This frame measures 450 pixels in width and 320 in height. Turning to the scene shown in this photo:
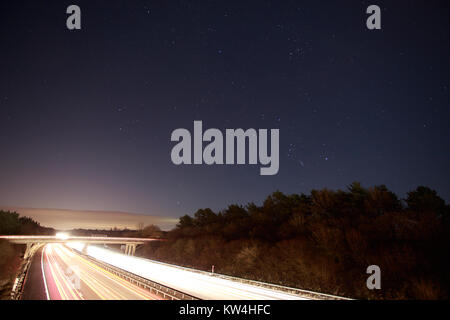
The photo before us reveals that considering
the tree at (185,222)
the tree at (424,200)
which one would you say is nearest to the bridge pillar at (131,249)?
the tree at (185,222)

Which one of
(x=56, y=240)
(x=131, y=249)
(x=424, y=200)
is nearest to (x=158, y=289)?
(x=424, y=200)

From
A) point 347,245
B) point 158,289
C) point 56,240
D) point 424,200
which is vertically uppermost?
point 424,200

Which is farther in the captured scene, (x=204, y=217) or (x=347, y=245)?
(x=204, y=217)

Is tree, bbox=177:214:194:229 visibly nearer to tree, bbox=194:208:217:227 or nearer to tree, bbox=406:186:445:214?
tree, bbox=194:208:217:227

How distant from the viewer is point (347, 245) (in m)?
32.1

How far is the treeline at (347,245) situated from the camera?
2270 cm

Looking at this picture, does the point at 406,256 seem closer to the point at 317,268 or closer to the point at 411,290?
the point at 411,290

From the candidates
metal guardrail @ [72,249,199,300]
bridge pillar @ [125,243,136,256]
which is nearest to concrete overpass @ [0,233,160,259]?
bridge pillar @ [125,243,136,256]

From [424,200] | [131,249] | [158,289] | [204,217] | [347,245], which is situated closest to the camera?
[158,289]

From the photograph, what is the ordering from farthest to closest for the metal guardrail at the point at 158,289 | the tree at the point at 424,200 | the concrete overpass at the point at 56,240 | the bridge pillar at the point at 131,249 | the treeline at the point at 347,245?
the bridge pillar at the point at 131,249, the concrete overpass at the point at 56,240, the tree at the point at 424,200, the treeline at the point at 347,245, the metal guardrail at the point at 158,289

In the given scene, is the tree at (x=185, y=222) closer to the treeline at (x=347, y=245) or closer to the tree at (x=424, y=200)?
the treeline at (x=347, y=245)

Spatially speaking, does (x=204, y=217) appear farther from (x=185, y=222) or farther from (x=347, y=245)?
(x=347, y=245)

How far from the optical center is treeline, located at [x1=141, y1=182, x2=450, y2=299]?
74.5 feet
